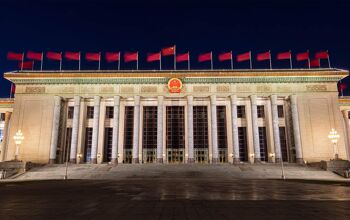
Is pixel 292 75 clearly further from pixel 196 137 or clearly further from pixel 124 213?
pixel 124 213

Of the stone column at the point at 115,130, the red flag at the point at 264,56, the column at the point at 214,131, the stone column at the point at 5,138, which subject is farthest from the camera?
the stone column at the point at 5,138

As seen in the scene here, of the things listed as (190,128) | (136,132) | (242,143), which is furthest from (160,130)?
(242,143)

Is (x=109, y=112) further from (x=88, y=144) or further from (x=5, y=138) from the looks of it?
(x=5, y=138)

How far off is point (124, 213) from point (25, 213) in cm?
328

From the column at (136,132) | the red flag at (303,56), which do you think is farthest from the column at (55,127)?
the red flag at (303,56)

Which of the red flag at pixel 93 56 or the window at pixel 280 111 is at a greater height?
the red flag at pixel 93 56

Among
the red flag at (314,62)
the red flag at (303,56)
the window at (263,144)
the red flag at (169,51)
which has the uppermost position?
the red flag at (169,51)

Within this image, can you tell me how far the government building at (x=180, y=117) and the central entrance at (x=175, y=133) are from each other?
20 cm

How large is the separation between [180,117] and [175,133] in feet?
11.8

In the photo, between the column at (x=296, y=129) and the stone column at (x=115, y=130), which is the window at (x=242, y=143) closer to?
the column at (x=296, y=129)

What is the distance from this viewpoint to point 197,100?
54250mm

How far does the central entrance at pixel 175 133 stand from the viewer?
5194 centimetres

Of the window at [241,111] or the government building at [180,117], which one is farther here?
the window at [241,111]

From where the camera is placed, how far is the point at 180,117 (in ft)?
178
